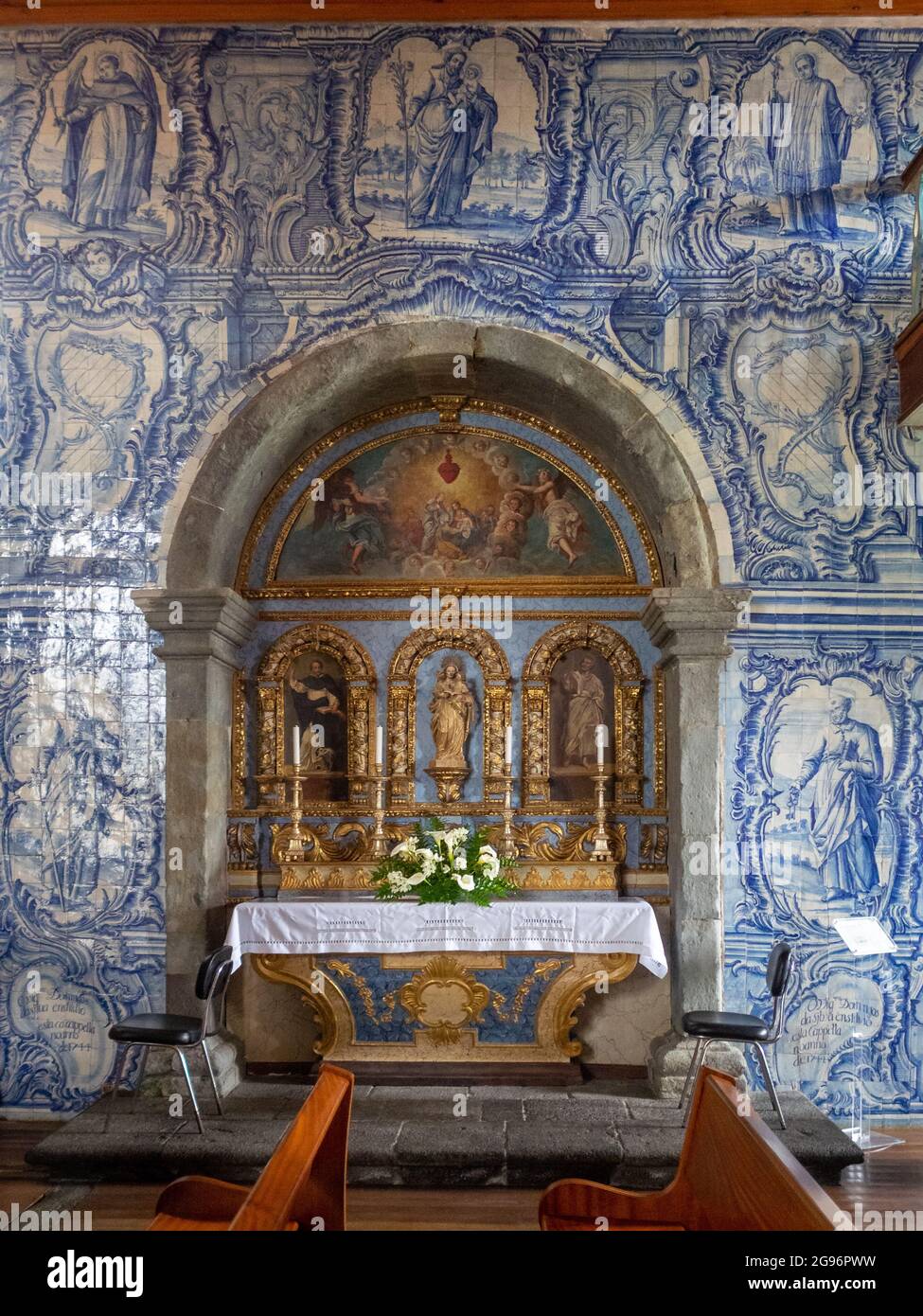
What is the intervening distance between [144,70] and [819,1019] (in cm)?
664

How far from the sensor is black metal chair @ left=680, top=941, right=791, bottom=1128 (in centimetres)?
524

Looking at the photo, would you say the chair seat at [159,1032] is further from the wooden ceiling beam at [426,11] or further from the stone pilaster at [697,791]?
the wooden ceiling beam at [426,11]

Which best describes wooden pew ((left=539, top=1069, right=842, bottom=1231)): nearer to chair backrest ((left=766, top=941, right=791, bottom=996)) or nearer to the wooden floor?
the wooden floor

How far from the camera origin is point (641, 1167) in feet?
16.4

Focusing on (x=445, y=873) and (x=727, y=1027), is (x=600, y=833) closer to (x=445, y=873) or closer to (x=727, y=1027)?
(x=445, y=873)

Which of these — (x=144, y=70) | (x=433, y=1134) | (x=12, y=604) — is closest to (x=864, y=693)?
(x=433, y=1134)

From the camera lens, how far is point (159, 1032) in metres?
5.22

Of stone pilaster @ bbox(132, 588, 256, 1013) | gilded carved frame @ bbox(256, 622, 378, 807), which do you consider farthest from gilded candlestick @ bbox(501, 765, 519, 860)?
stone pilaster @ bbox(132, 588, 256, 1013)

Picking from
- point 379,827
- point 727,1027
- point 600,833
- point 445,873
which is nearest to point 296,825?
point 379,827

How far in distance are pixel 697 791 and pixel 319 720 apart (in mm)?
2342

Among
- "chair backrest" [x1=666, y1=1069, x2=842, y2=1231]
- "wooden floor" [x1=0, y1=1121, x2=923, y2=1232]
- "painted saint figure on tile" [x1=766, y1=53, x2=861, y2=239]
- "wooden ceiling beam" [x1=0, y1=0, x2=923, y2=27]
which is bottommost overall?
"wooden floor" [x1=0, y1=1121, x2=923, y2=1232]

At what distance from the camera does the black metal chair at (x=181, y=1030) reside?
5.22m

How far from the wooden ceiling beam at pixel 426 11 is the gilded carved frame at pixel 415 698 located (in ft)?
11.8

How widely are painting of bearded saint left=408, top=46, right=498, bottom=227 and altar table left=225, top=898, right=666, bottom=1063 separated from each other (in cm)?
403
